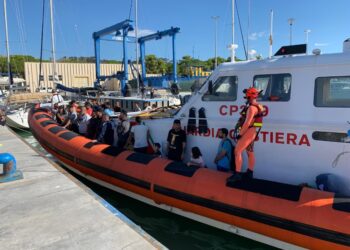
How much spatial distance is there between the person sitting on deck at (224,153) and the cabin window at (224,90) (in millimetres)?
500

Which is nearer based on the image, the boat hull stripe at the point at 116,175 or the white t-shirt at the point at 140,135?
the boat hull stripe at the point at 116,175

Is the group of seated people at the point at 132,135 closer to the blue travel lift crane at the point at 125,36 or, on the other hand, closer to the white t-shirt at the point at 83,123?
the white t-shirt at the point at 83,123

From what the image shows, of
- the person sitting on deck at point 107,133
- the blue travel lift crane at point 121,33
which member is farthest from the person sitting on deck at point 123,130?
the blue travel lift crane at point 121,33

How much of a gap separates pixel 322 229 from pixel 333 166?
915 mm

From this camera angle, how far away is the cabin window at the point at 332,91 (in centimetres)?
368

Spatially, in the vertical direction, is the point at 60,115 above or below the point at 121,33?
below

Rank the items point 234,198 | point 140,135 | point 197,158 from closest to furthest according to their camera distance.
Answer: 1. point 234,198
2. point 197,158
3. point 140,135

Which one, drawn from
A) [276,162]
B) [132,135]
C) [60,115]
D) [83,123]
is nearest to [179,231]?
[276,162]

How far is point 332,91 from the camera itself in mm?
3773

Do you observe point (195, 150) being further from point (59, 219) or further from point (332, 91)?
point (59, 219)

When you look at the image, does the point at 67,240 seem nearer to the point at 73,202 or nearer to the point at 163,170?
the point at 73,202

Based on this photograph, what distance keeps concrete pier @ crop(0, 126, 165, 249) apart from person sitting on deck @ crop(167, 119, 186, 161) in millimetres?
1614

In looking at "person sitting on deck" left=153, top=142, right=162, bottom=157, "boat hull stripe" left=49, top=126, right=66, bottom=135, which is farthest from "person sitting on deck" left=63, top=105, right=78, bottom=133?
"person sitting on deck" left=153, top=142, right=162, bottom=157

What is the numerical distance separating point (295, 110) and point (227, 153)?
1.16 m
